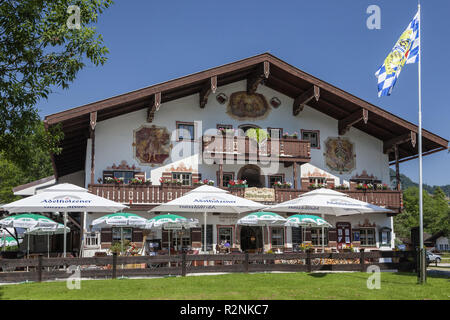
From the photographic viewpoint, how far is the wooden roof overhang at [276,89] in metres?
21.8

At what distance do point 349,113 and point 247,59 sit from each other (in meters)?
6.33

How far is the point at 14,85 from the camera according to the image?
343 inches

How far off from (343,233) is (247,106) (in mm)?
8152

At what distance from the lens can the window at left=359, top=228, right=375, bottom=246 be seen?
24.7 m

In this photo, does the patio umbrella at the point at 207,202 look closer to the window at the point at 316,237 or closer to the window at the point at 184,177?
the window at the point at 184,177

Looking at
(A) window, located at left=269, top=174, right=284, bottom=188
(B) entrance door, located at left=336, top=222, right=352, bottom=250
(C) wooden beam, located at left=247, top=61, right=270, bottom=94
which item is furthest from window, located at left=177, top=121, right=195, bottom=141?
(B) entrance door, located at left=336, top=222, right=352, bottom=250

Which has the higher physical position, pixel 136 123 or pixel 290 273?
pixel 136 123

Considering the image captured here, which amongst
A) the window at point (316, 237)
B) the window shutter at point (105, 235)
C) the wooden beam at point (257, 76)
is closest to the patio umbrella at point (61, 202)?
the window shutter at point (105, 235)

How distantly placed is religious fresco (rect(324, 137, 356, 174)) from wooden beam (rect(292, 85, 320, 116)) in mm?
2342

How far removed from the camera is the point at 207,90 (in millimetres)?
23188

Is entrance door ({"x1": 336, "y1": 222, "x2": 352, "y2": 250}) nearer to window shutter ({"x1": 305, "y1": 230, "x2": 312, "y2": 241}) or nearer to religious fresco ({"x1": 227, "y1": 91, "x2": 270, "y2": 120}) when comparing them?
window shutter ({"x1": 305, "y1": 230, "x2": 312, "y2": 241})
